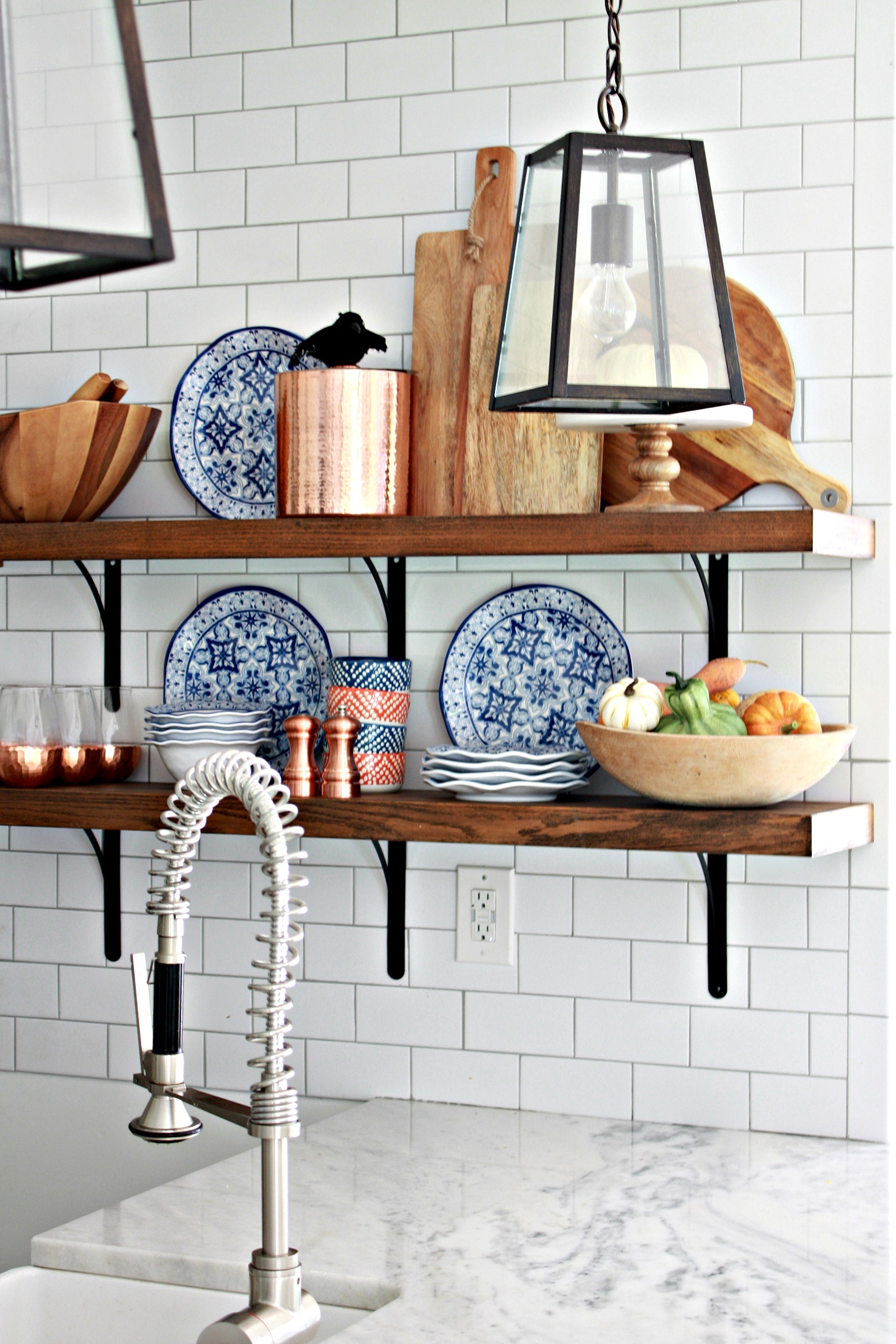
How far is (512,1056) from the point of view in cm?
190

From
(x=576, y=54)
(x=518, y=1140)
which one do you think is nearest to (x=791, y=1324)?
(x=518, y=1140)

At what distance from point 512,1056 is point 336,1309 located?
1.89 ft

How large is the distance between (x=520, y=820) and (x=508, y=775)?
70 millimetres

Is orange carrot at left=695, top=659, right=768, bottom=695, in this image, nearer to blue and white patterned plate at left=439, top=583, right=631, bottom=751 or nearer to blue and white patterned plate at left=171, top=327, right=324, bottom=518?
blue and white patterned plate at left=439, top=583, right=631, bottom=751

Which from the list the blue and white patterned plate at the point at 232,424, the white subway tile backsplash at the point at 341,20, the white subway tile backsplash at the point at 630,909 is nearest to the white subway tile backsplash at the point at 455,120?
the white subway tile backsplash at the point at 341,20

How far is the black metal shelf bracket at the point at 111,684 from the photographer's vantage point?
207cm

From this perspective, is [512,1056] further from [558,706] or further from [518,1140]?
[558,706]

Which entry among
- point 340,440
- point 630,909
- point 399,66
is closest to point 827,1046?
point 630,909

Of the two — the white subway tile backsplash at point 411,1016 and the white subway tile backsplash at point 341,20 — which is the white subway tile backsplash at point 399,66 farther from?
the white subway tile backsplash at point 411,1016

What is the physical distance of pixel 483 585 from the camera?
193cm

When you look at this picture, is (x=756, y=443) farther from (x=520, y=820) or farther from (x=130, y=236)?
(x=130, y=236)

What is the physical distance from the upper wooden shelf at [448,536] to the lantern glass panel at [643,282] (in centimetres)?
39

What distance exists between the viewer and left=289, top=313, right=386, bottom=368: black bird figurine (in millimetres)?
1788

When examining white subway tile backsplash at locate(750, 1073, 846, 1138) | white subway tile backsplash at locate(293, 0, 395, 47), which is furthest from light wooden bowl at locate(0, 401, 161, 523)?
white subway tile backsplash at locate(750, 1073, 846, 1138)
